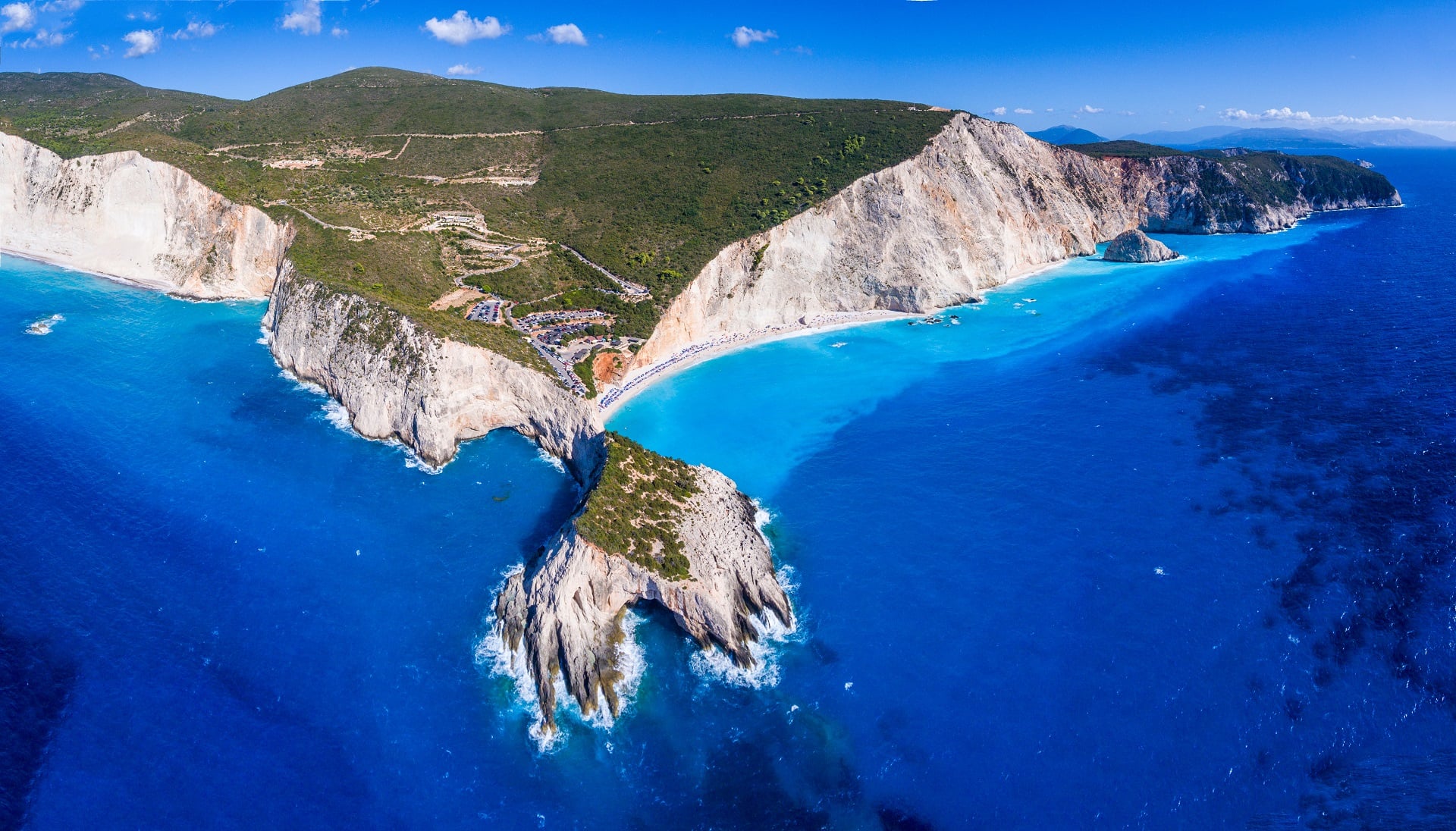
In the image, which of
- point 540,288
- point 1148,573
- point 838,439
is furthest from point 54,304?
point 1148,573

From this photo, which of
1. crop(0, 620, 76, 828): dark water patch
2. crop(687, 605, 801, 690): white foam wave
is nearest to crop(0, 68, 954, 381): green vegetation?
crop(0, 620, 76, 828): dark water patch

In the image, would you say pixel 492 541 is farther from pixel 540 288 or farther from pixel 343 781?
pixel 540 288

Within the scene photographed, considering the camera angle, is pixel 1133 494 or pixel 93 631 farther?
pixel 1133 494

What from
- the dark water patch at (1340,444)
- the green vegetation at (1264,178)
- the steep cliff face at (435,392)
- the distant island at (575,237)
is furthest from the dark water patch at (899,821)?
the green vegetation at (1264,178)

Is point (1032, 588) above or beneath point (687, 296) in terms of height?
beneath

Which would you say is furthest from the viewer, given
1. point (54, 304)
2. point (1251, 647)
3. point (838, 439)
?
point (54, 304)

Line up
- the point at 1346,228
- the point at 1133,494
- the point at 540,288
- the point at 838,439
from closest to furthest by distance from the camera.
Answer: the point at 1133,494 < the point at 838,439 < the point at 540,288 < the point at 1346,228

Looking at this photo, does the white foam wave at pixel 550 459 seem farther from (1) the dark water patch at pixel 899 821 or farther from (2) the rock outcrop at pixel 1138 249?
(2) the rock outcrop at pixel 1138 249
